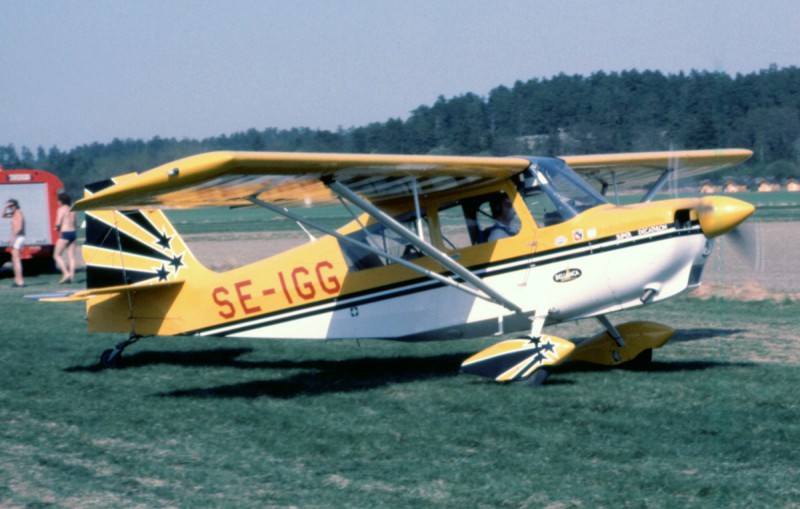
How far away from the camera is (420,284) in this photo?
917 centimetres

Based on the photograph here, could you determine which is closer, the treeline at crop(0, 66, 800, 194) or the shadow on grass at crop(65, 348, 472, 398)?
the shadow on grass at crop(65, 348, 472, 398)

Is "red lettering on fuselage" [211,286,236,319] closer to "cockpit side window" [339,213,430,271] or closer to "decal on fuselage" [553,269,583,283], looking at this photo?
"cockpit side window" [339,213,430,271]

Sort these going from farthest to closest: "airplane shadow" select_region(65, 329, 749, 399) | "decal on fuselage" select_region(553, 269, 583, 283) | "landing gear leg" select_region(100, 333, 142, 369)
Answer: "landing gear leg" select_region(100, 333, 142, 369) → "airplane shadow" select_region(65, 329, 749, 399) → "decal on fuselage" select_region(553, 269, 583, 283)

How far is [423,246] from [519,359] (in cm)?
141

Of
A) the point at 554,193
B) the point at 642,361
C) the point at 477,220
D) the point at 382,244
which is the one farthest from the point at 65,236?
the point at 642,361

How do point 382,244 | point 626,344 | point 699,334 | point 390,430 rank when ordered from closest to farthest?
point 390,430, point 382,244, point 626,344, point 699,334

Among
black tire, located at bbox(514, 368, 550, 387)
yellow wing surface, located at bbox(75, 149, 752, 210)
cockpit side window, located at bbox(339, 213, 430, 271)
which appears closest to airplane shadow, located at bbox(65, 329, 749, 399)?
black tire, located at bbox(514, 368, 550, 387)

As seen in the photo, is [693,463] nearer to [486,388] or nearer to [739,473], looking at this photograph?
[739,473]

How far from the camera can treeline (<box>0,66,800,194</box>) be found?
19892 millimetres

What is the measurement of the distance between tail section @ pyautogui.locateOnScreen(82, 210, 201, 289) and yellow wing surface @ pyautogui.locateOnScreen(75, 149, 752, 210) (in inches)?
35.6

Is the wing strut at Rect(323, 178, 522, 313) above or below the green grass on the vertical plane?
above

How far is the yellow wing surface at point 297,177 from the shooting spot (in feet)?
21.9

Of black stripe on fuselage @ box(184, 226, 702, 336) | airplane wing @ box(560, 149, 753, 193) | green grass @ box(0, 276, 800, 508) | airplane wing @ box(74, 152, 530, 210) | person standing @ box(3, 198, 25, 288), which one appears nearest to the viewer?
green grass @ box(0, 276, 800, 508)

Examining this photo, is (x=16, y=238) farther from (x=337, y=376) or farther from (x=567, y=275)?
(x=567, y=275)
